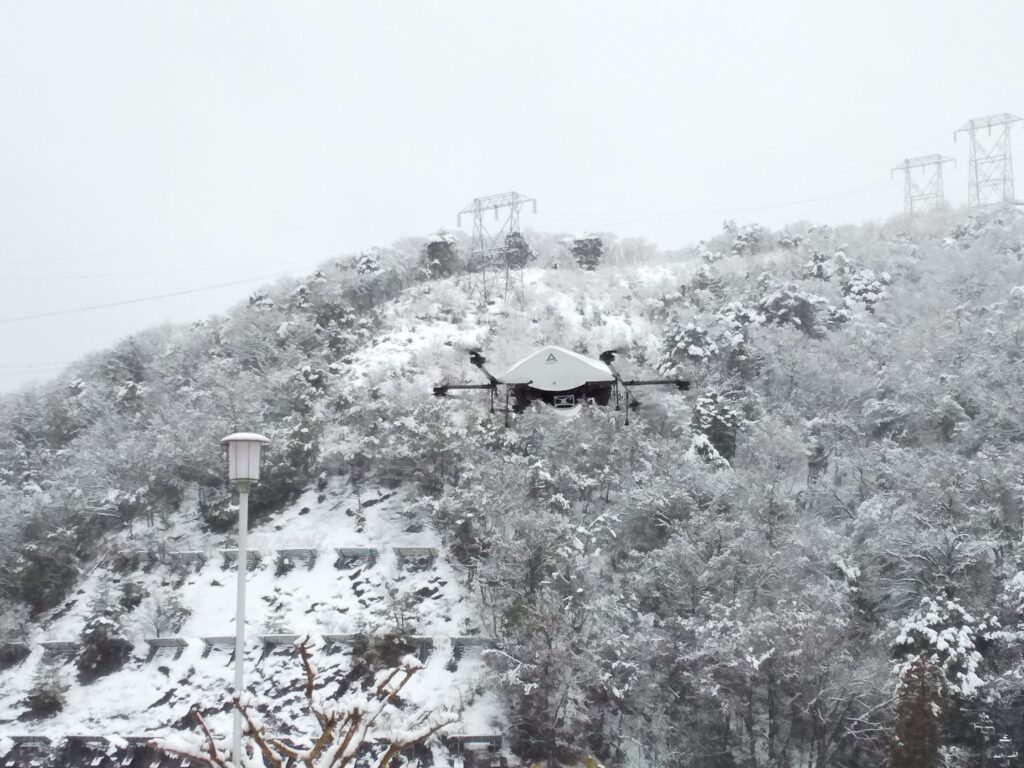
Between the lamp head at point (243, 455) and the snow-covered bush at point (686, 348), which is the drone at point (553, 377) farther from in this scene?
the snow-covered bush at point (686, 348)

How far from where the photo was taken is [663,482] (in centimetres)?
2383

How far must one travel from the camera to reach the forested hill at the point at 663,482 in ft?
61.5

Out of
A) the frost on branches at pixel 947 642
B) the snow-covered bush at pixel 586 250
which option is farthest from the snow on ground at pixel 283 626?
the snow-covered bush at pixel 586 250

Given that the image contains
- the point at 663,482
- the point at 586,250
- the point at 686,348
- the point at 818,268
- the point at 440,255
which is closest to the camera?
the point at 663,482

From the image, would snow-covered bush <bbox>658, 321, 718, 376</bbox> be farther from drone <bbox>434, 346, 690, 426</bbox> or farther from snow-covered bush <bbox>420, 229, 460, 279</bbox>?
drone <bbox>434, 346, 690, 426</bbox>

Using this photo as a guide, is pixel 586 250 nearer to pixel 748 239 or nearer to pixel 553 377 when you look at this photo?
pixel 748 239

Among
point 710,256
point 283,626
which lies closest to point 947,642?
point 283,626

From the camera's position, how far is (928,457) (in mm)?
23797

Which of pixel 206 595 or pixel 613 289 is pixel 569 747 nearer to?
pixel 206 595

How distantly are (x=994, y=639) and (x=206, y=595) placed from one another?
21580 mm

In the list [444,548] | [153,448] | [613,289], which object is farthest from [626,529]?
[613,289]

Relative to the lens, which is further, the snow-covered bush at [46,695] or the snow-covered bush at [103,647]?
the snow-covered bush at [103,647]

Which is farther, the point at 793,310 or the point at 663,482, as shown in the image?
the point at 793,310

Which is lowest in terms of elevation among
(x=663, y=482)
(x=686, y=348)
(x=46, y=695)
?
(x=46, y=695)
